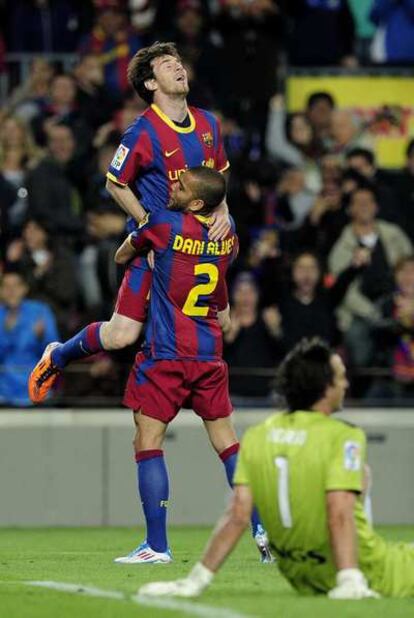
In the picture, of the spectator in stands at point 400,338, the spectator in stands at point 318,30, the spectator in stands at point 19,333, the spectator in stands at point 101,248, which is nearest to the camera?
the spectator in stands at point 19,333

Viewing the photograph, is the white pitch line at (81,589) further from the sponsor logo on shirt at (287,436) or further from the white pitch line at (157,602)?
the sponsor logo on shirt at (287,436)

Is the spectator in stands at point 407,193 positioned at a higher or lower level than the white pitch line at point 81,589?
higher

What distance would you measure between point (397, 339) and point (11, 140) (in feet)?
14.4

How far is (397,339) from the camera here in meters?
16.8

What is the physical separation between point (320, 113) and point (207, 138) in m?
9.02

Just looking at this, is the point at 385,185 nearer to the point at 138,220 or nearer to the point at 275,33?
the point at 275,33

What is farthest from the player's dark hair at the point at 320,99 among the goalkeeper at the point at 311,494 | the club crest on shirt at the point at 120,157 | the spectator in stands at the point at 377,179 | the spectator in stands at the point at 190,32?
the goalkeeper at the point at 311,494

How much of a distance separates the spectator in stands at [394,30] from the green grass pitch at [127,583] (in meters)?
8.37

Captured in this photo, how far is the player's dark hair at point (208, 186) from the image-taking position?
1004 centimetres

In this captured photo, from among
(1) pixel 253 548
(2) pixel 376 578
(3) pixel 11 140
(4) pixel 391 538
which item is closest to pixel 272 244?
(3) pixel 11 140

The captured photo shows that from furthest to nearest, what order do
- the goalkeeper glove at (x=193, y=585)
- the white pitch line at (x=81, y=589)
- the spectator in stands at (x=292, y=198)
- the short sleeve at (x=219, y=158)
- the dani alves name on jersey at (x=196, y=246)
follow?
the spectator in stands at (x=292, y=198) → the short sleeve at (x=219, y=158) → the dani alves name on jersey at (x=196, y=246) → the white pitch line at (x=81, y=589) → the goalkeeper glove at (x=193, y=585)

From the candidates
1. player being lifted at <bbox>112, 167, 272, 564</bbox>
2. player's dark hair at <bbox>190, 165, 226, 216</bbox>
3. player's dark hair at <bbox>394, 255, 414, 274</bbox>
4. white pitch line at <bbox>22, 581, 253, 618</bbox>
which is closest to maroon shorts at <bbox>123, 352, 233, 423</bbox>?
player being lifted at <bbox>112, 167, 272, 564</bbox>

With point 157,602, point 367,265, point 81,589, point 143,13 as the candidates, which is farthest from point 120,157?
point 143,13

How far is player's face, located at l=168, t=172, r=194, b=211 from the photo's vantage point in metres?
10.0
